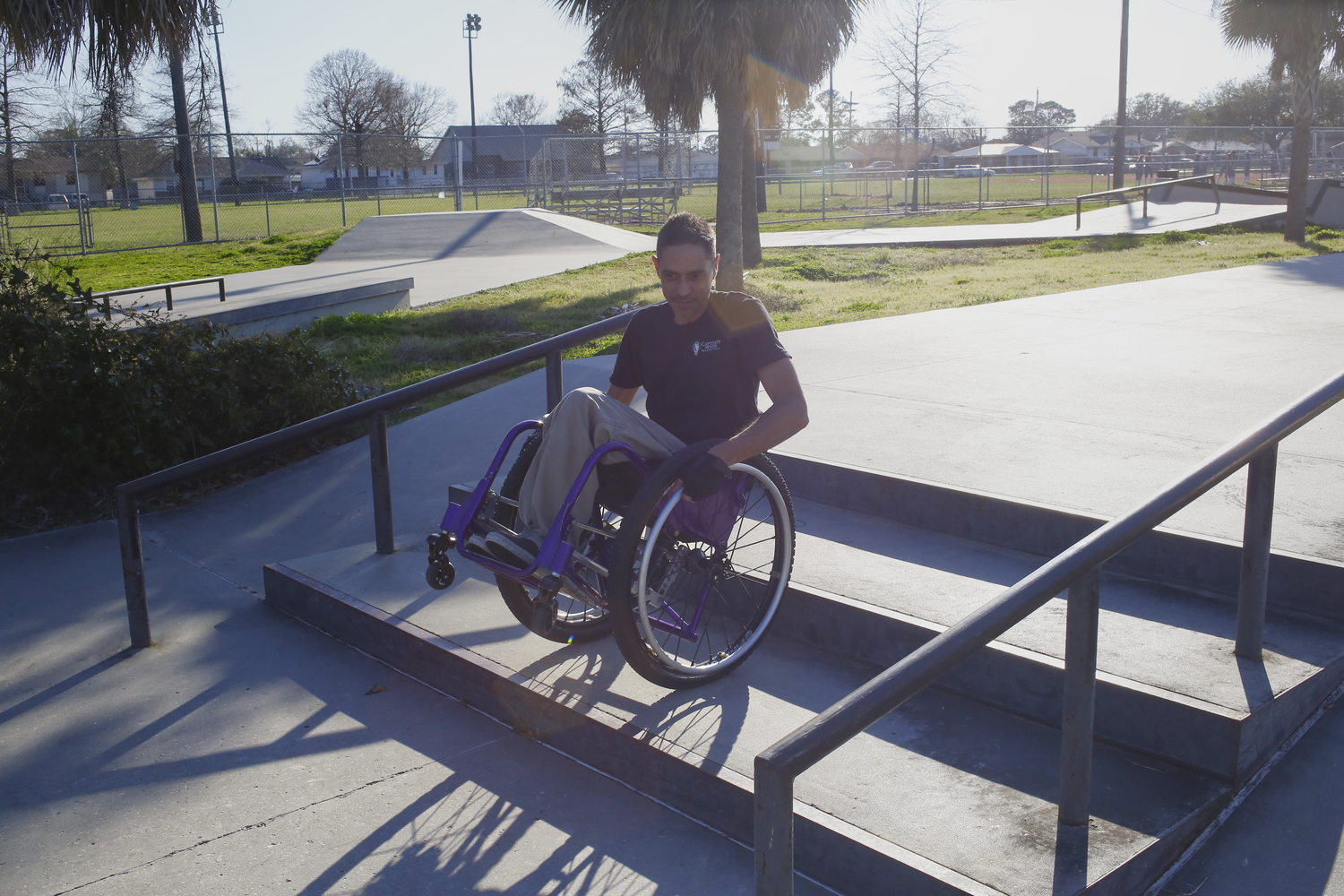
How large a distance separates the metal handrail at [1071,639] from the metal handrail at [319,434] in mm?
1977

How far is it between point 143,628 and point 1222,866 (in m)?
3.69

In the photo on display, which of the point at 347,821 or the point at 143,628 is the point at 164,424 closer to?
the point at 143,628

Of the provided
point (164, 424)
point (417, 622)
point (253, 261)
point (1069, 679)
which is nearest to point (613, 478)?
point (417, 622)

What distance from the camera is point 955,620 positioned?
3.10 meters

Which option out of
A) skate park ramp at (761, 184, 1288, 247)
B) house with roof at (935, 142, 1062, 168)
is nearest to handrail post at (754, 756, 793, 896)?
skate park ramp at (761, 184, 1288, 247)

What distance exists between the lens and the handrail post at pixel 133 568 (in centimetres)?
385

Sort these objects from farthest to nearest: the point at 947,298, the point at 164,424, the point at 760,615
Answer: the point at 947,298, the point at 164,424, the point at 760,615

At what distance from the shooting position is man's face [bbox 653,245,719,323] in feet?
10.3

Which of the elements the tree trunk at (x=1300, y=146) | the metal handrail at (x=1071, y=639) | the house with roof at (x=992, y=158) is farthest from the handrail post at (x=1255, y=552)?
the house with roof at (x=992, y=158)

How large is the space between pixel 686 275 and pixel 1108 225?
20.3 metres

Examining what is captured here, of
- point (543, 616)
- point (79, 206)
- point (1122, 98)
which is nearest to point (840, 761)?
point (543, 616)

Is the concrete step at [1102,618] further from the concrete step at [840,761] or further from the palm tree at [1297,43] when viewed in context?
the palm tree at [1297,43]

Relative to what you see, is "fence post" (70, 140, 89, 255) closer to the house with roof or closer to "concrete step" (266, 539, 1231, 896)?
"concrete step" (266, 539, 1231, 896)

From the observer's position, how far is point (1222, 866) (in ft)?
7.63
